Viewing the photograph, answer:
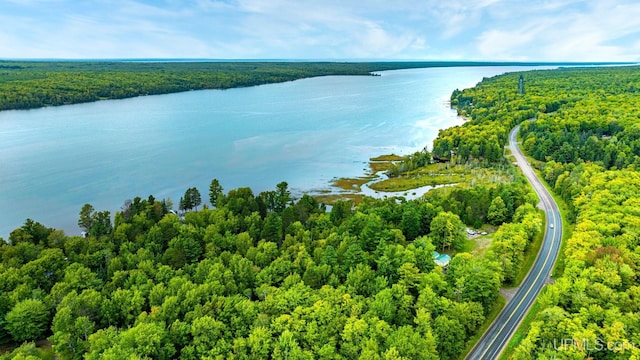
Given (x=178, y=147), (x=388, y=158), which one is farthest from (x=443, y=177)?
(x=178, y=147)

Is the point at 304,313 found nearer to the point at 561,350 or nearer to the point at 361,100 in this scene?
the point at 561,350

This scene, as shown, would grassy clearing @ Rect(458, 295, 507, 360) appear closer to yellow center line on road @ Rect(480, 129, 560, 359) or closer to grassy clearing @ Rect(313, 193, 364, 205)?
yellow center line on road @ Rect(480, 129, 560, 359)

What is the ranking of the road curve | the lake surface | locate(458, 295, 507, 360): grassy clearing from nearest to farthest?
locate(458, 295, 507, 360): grassy clearing
the road curve
the lake surface

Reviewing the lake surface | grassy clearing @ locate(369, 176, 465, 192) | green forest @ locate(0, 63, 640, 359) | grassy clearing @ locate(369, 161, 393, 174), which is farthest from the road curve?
the lake surface

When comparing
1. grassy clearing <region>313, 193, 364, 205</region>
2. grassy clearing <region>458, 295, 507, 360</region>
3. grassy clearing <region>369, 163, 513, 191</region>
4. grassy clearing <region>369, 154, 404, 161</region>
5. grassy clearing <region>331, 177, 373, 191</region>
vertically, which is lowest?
grassy clearing <region>458, 295, 507, 360</region>

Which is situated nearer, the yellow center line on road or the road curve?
the road curve

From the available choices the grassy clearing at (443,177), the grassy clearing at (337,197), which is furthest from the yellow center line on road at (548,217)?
the grassy clearing at (337,197)

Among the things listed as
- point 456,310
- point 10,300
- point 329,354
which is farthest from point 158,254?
point 456,310
